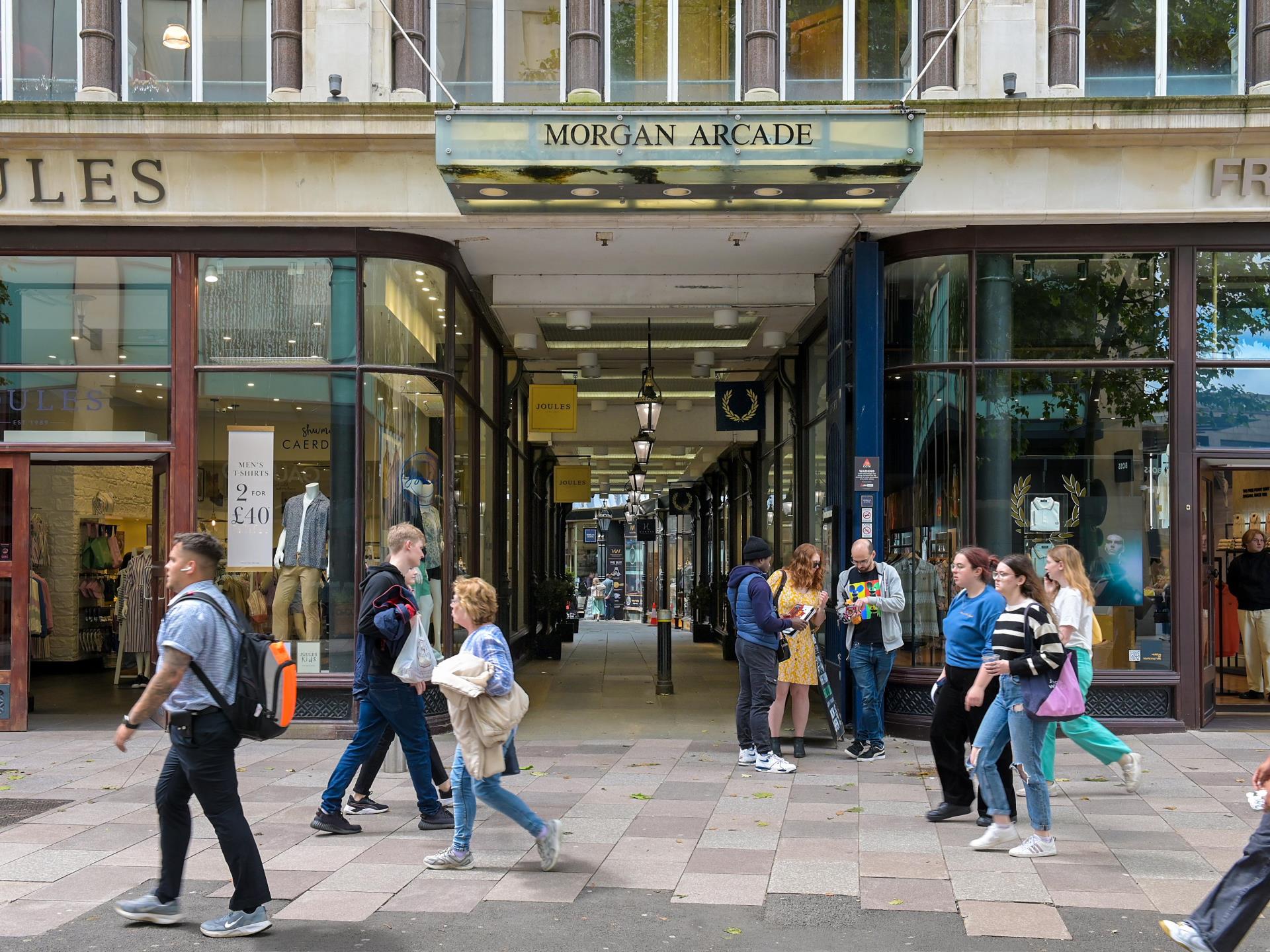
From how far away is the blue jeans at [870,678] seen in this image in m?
10.5

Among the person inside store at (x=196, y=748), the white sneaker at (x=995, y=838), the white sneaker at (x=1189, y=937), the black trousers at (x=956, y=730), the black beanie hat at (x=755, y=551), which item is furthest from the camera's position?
the black beanie hat at (x=755, y=551)

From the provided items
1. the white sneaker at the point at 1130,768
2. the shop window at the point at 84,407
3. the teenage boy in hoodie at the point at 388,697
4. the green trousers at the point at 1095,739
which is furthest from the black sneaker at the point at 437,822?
the shop window at the point at 84,407

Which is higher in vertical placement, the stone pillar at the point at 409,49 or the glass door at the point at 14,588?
the stone pillar at the point at 409,49

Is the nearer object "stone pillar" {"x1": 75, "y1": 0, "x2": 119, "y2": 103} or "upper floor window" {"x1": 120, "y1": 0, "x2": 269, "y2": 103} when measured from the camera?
"stone pillar" {"x1": 75, "y1": 0, "x2": 119, "y2": 103}

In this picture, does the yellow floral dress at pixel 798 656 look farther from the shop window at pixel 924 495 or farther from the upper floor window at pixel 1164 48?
the upper floor window at pixel 1164 48

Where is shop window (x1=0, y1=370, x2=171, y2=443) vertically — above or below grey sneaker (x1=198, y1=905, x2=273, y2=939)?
above

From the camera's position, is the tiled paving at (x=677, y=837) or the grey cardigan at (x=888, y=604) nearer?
the tiled paving at (x=677, y=837)

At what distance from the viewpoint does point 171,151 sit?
1143 cm

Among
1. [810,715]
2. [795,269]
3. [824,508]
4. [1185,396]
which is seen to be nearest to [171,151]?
[795,269]

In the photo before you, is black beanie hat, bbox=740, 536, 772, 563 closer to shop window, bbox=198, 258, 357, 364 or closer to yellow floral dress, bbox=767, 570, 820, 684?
yellow floral dress, bbox=767, 570, 820, 684

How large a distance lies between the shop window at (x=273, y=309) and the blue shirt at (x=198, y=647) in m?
6.29

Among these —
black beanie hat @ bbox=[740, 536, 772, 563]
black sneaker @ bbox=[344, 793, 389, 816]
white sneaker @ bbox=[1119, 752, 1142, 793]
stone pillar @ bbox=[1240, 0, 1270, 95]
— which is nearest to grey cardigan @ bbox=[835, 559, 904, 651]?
black beanie hat @ bbox=[740, 536, 772, 563]

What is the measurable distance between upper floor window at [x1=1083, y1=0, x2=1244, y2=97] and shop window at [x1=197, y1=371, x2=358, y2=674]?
24.7 feet

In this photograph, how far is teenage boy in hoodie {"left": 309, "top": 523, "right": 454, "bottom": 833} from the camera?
7527mm
